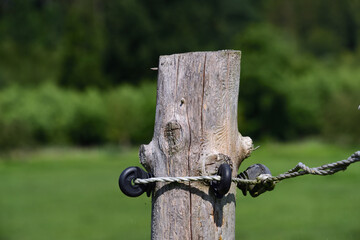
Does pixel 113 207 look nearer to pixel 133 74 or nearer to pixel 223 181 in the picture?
pixel 223 181

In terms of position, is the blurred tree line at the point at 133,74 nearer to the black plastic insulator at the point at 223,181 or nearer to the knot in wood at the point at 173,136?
the knot in wood at the point at 173,136

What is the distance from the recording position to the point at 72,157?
22922 millimetres

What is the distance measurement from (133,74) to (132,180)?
1329 inches

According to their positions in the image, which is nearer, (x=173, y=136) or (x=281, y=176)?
(x=173, y=136)

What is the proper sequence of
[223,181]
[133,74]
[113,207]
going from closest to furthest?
[223,181] < [113,207] < [133,74]

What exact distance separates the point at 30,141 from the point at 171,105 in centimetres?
2192

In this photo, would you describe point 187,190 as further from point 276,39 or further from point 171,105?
point 276,39

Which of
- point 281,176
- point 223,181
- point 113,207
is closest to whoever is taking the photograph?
point 223,181

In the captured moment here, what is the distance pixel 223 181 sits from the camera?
2006 mm

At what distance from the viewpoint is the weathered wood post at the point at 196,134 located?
81.8 inches

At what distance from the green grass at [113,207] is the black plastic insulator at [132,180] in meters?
7.14

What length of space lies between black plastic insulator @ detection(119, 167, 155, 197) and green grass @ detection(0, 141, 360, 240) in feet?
23.4

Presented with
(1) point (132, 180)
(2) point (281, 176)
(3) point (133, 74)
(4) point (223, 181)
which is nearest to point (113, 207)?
(1) point (132, 180)

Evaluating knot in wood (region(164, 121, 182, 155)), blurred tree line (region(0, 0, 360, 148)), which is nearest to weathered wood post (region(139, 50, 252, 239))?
knot in wood (region(164, 121, 182, 155))
